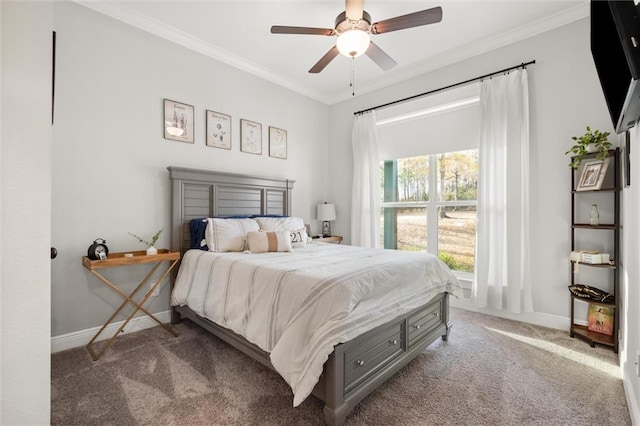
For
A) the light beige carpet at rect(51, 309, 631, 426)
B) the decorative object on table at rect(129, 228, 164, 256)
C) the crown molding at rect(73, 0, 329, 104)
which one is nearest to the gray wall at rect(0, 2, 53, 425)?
the light beige carpet at rect(51, 309, 631, 426)

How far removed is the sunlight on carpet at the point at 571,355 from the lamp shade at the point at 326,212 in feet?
8.29

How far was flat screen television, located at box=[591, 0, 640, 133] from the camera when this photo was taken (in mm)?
1110

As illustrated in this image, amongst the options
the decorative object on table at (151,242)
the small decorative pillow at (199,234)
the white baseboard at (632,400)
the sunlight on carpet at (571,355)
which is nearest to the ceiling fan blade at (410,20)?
the small decorative pillow at (199,234)

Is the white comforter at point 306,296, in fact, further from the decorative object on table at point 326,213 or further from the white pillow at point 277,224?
the decorative object on table at point 326,213

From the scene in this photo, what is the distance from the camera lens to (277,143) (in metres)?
4.12

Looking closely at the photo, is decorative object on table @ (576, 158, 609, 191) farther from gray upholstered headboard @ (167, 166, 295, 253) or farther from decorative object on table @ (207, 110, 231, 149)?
decorative object on table @ (207, 110, 231, 149)

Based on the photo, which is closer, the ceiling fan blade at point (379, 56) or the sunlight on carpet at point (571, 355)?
the sunlight on carpet at point (571, 355)

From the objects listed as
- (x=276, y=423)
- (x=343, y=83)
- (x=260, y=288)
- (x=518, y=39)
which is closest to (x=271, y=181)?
(x=343, y=83)

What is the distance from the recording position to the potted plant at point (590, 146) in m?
2.40

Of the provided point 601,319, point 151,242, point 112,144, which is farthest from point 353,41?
point 601,319

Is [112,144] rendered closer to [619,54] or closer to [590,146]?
[619,54]

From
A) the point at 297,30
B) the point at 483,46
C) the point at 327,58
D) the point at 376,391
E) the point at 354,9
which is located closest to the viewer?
the point at 376,391

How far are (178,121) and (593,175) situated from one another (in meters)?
3.99

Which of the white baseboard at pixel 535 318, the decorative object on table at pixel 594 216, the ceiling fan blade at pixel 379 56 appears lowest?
the white baseboard at pixel 535 318
